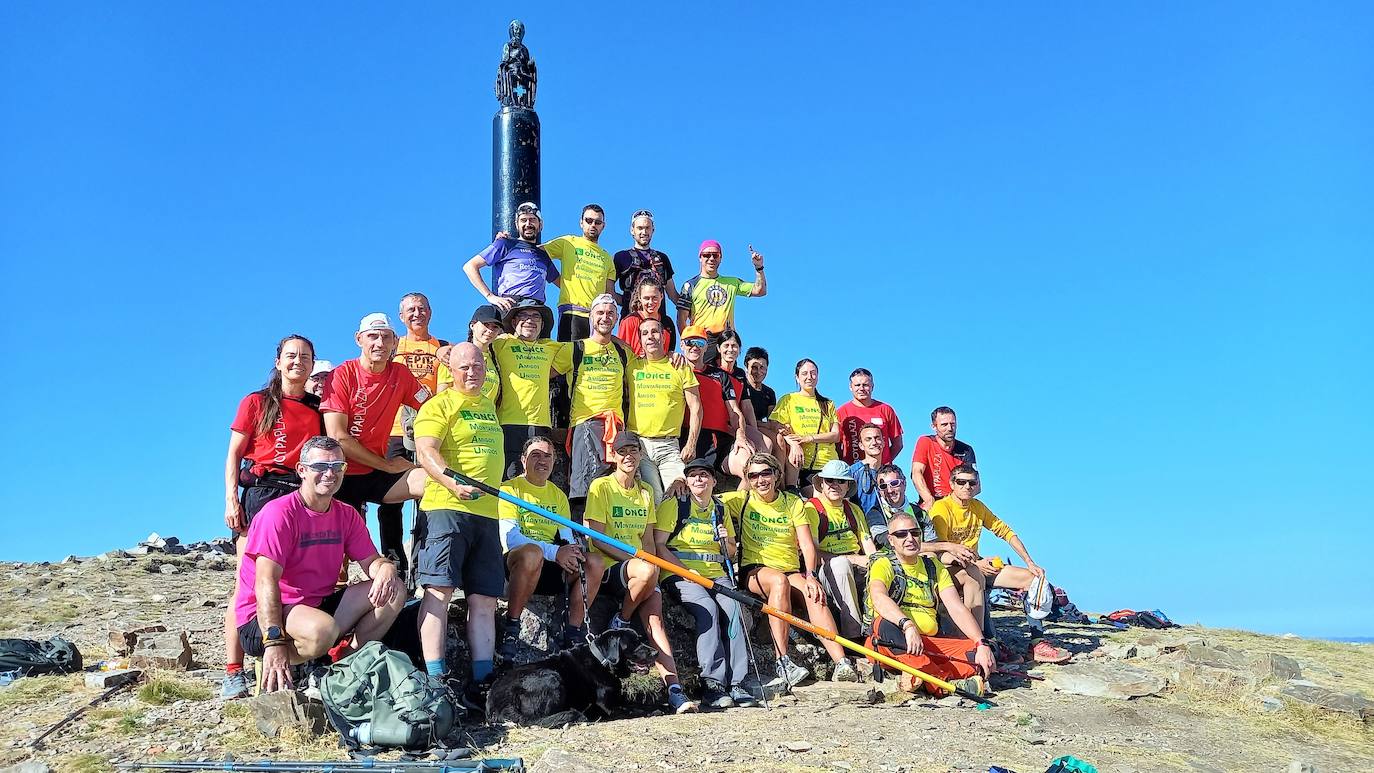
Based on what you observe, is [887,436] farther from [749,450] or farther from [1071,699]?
[1071,699]

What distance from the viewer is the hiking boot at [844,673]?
8742 millimetres

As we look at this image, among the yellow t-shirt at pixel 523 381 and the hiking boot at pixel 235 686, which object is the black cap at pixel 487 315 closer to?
the yellow t-shirt at pixel 523 381

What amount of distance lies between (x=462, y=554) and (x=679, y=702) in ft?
6.35

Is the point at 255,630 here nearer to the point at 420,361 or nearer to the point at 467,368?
the point at 467,368

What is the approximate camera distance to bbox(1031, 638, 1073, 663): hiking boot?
10.1m

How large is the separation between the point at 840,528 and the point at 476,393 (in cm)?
372

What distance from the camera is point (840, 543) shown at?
9555 millimetres

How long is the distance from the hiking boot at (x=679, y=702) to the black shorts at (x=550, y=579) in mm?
1135

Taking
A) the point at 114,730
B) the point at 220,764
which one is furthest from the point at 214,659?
the point at 220,764

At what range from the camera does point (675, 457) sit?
375 inches

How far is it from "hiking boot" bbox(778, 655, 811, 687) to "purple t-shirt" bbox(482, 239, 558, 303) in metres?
4.45

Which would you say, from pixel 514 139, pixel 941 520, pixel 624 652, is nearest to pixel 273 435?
pixel 624 652

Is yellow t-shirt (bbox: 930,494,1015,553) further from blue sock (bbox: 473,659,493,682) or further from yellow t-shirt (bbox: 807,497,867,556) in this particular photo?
blue sock (bbox: 473,659,493,682)

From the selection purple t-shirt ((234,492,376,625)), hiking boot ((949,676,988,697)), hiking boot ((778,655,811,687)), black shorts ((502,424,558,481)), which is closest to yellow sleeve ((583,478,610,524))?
black shorts ((502,424,558,481))
